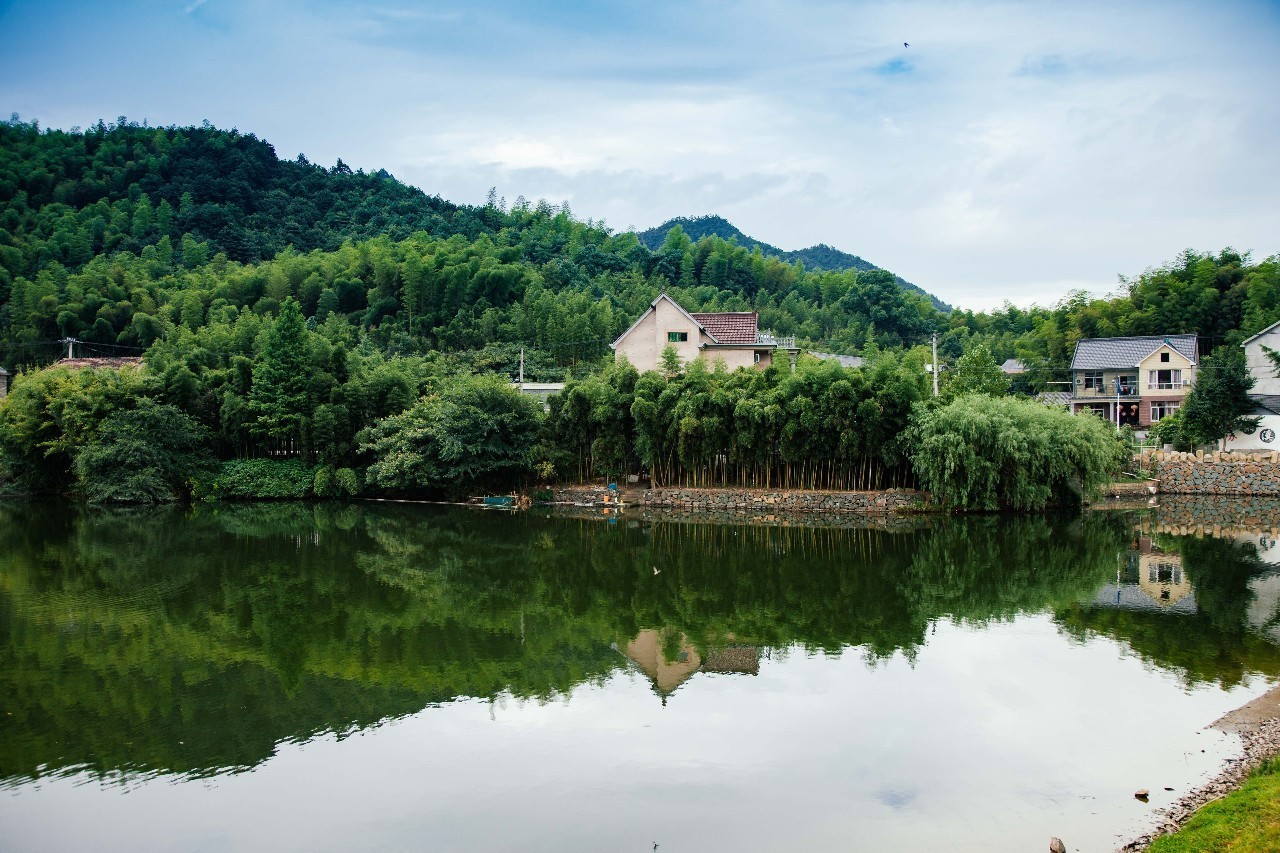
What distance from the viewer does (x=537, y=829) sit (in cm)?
672

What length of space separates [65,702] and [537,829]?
565 cm

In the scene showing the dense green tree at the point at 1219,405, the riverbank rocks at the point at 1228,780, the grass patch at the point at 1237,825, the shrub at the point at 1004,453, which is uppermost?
the dense green tree at the point at 1219,405

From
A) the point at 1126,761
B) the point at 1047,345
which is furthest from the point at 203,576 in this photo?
the point at 1047,345

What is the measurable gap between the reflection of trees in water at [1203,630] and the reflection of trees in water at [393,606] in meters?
1.14

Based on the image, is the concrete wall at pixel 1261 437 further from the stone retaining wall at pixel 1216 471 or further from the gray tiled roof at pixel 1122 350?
the gray tiled roof at pixel 1122 350

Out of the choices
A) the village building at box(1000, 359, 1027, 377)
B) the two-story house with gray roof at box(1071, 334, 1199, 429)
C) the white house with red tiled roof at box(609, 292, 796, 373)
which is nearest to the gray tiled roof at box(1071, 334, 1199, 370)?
the two-story house with gray roof at box(1071, 334, 1199, 429)

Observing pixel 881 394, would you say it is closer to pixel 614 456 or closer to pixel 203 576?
pixel 614 456

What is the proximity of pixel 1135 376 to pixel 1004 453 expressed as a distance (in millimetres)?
19077

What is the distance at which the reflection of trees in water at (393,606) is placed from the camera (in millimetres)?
9039

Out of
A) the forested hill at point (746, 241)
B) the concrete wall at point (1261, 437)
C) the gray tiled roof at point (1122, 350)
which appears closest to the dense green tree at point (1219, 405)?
the concrete wall at point (1261, 437)

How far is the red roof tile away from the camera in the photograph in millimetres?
32094

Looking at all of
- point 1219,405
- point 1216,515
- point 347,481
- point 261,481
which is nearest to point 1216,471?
point 1219,405

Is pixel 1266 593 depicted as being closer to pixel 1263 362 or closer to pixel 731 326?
pixel 731 326

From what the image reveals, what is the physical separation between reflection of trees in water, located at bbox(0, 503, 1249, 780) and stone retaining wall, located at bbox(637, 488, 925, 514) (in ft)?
8.23
